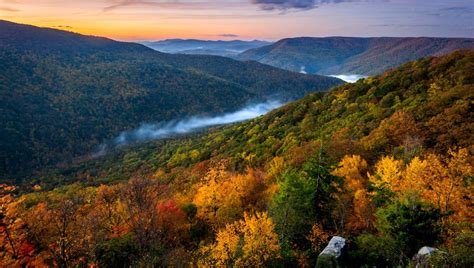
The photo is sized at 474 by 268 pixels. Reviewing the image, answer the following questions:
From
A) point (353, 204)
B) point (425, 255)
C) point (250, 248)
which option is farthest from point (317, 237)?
point (425, 255)

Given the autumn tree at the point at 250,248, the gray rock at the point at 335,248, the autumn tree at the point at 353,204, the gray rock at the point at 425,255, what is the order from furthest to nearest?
the autumn tree at the point at 353,204
the autumn tree at the point at 250,248
the gray rock at the point at 335,248
the gray rock at the point at 425,255

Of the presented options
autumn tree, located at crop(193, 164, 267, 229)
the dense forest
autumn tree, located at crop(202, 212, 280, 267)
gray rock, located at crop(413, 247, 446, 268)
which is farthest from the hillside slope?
gray rock, located at crop(413, 247, 446, 268)

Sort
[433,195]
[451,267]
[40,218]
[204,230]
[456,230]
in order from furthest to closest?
[204,230], [40,218], [433,195], [456,230], [451,267]

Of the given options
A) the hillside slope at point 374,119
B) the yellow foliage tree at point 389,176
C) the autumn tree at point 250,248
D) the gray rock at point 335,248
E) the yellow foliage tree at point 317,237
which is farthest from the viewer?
the hillside slope at point 374,119

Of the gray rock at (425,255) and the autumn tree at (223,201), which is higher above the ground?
the gray rock at (425,255)

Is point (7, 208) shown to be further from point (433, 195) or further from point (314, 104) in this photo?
point (314, 104)

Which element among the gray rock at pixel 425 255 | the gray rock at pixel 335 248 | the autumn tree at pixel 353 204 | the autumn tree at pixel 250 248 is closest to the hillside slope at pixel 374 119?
the autumn tree at pixel 353 204

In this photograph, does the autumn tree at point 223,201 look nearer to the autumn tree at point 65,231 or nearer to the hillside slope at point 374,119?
the hillside slope at point 374,119

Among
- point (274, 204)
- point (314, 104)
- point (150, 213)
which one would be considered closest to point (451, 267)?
point (274, 204)

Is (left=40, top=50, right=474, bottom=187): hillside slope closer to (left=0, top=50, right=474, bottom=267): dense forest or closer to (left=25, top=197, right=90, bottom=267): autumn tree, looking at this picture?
(left=0, top=50, right=474, bottom=267): dense forest

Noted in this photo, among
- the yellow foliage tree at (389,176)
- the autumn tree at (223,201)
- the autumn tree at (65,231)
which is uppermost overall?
the yellow foliage tree at (389,176)

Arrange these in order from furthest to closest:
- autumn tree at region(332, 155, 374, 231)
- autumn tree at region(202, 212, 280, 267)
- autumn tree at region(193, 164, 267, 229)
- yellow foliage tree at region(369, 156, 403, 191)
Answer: autumn tree at region(193, 164, 267, 229)
autumn tree at region(332, 155, 374, 231)
yellow foliage tree at region(369, 156, 403, 191)
autumn tree at region(202, 212, 280, 267)
